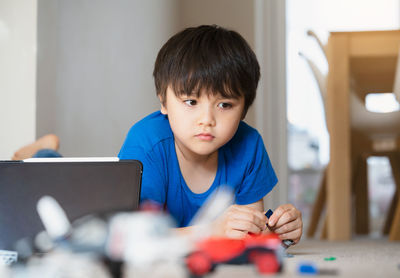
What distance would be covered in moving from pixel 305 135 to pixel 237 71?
1845 millimetres

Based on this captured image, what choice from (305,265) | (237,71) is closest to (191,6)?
(237,71)

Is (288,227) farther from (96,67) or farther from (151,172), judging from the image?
(96,67)

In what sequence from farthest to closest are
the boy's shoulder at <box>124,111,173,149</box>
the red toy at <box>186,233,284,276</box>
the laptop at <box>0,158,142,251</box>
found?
1. the boy's shoulder at <box>124,111,173,149</box>
2. the laptop at <box>0,158,142,251</box>
3. the red toy at <box>186,233,284,276</box>

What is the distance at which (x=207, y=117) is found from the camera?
69cm

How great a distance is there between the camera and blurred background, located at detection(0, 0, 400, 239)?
130 centimetres

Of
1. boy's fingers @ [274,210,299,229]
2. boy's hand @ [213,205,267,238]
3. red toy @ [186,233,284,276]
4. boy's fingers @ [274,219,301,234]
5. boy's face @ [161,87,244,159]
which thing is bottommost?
boy's fingers @ [274,219,301,234]

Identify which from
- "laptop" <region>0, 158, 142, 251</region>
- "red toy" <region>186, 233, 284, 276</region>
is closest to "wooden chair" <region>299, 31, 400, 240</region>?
"laptop" <region>0, 158, 142, 251</region>

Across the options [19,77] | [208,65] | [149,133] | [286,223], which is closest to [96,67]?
[19,77]

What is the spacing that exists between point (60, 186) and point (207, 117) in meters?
0.25

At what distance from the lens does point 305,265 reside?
322mm

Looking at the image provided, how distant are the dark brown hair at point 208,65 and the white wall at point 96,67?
2.16 feet

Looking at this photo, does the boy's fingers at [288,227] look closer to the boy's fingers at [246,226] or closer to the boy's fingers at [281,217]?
the boy's fingers at [281,217]

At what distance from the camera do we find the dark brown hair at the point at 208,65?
722 mm

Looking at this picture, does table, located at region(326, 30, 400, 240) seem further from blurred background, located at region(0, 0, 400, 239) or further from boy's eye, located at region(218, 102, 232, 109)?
boy's eye, located at region(218, 102, 232, 109)
